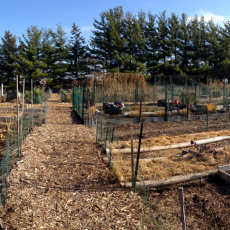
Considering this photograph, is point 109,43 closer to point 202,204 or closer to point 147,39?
point 147,39

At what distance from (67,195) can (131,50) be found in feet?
96.7

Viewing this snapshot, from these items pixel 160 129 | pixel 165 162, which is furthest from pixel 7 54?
pixel 165 162

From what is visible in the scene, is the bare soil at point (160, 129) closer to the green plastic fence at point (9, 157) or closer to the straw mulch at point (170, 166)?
the straw mulch at point (170, 166)

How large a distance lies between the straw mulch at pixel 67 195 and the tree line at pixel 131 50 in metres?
24.9

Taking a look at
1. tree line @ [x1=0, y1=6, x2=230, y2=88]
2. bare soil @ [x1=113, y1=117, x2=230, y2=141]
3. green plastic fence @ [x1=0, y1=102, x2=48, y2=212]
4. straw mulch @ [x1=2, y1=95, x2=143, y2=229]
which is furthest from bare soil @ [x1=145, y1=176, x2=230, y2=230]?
tree line @ [x1=0, y1=6, x2=230, y2=88]

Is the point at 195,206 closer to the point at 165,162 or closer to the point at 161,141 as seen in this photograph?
the point at 165,162

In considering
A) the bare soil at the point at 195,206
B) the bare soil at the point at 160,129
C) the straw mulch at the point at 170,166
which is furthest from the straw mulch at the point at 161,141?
the bare soil at the point at 195,206

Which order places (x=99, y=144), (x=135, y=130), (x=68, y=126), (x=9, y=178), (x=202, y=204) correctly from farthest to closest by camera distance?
(x=68, y=126) < (x=135, y=130) < (x=99, y=144) < (x=9, y=178) < (x=202, y=204)

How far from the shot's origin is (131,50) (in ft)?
100

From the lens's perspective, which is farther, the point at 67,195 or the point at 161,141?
the point at 161,141

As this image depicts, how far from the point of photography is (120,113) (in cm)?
987

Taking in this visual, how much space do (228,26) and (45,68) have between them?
1029 inches

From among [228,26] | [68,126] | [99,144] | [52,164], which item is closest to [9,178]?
[52,164]

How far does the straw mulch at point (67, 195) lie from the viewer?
97.3 inches
